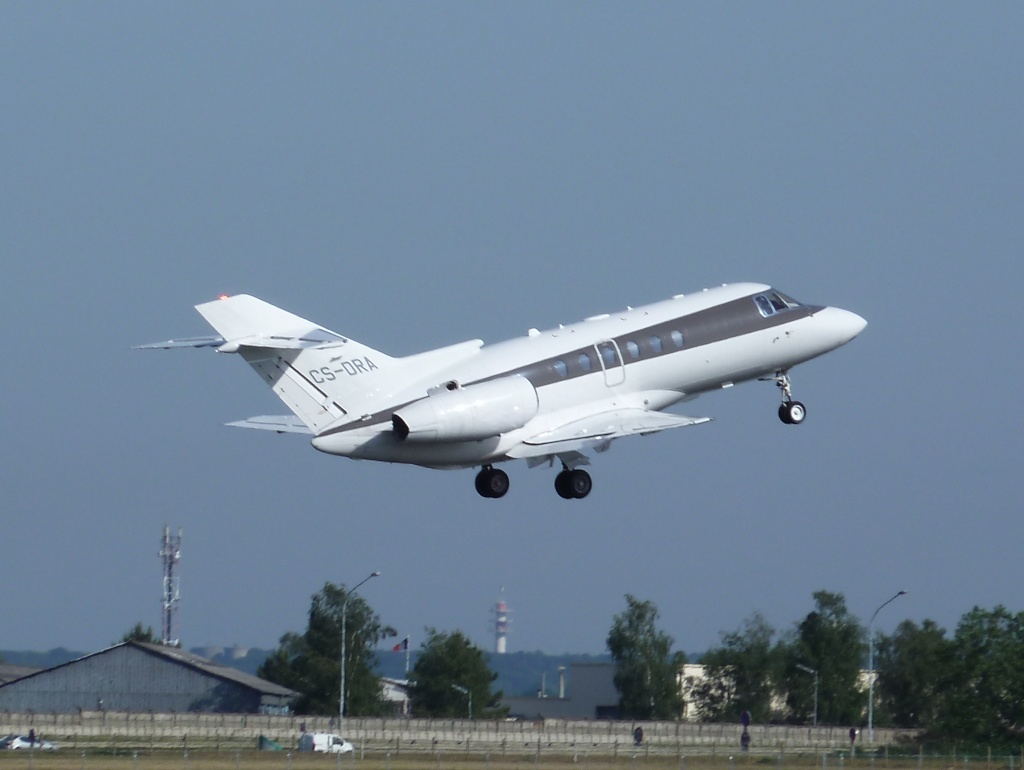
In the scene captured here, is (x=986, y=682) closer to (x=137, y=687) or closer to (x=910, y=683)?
(x=910, y=683)

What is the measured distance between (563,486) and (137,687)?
43015 millimetres

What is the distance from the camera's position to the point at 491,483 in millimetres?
43688

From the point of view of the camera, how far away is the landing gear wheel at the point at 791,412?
49.8 m

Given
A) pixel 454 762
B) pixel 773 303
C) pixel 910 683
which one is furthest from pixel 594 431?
pixel 910 683

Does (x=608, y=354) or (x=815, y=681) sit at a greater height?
(x=608, y=354)

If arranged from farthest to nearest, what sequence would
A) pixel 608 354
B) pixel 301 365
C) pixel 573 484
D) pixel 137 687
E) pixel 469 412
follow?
pixel 137 687 < pixel 573 484 < pixel 608 354 < pixel 301 365 < pixel 469 412

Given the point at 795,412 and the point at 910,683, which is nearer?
the point at 795,412

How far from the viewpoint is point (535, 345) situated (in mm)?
41906

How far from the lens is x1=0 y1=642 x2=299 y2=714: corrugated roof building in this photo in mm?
80438

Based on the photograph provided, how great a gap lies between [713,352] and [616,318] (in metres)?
3.12

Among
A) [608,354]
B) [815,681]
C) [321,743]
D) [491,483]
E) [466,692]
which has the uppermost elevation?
[608,354]

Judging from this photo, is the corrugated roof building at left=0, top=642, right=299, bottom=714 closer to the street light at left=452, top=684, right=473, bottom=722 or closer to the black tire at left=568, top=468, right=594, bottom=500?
the street light at left=452, top=684, right=473, bottom=722

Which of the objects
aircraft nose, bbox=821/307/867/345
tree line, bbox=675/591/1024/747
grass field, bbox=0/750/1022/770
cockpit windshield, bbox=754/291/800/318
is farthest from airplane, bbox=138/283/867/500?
tree line, bbox=675/591/1024/747

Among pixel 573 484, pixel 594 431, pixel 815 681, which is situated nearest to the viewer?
pixel 594 431
